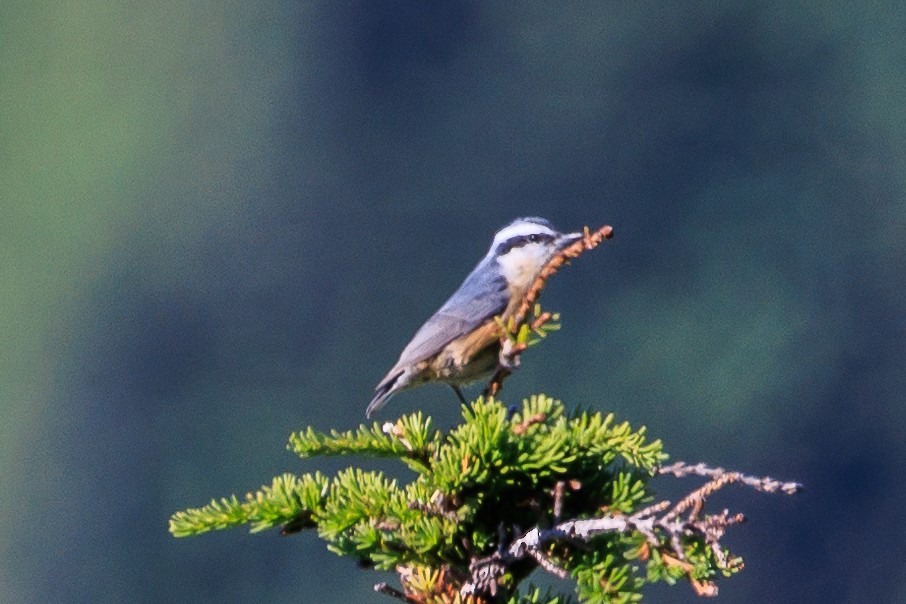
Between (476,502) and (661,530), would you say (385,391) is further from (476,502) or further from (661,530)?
(661,530)

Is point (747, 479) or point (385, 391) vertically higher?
point (385, 391)

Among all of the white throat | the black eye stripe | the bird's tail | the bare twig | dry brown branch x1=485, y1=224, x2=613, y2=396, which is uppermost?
the black eye stripe

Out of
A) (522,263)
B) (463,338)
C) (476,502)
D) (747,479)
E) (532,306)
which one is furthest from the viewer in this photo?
(522,263)

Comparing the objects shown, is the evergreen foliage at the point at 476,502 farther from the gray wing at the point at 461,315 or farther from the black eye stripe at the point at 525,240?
the black eye stripe at the point at 525,240

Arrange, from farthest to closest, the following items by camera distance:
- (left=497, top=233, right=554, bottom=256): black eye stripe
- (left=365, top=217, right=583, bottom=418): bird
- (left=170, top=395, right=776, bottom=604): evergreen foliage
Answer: (left=497, top=233, right=554, bottom=256): black eye stripe
(left=365, top=217, right=583, bottom=418): bird
(left=170, top=395, right=776, bottom=604): evergreen foliage

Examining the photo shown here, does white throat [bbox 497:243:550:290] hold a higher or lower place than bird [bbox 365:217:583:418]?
higher

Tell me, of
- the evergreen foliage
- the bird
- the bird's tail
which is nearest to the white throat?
the bird

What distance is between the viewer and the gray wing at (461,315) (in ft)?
7.48

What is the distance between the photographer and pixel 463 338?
2.26 m

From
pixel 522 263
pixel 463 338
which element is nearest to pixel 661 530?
pixel 463 338

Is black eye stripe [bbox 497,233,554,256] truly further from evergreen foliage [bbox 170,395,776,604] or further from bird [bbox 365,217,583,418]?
evergreen foliage [bbox 170,395,776,604]

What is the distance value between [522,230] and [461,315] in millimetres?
332

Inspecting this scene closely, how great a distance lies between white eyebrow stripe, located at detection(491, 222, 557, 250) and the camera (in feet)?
8.45

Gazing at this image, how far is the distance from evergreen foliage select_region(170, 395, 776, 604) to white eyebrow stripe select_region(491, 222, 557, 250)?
3.92 ft
